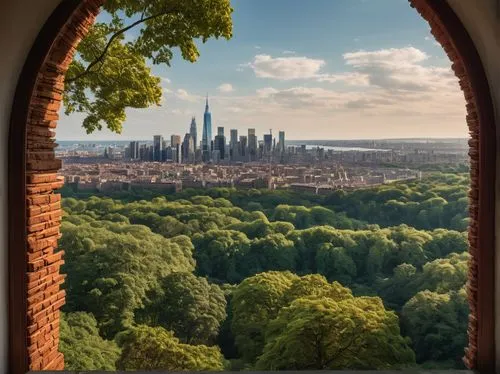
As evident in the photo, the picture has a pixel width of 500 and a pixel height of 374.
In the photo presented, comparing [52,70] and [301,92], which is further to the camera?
[301,92]

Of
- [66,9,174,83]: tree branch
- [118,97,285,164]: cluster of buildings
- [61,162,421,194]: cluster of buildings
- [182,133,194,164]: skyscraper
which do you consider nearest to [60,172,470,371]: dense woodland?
[61,162,421,194]: cluster of buildings

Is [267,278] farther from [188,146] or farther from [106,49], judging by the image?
[106,49]

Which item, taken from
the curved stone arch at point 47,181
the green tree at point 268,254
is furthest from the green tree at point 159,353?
the curved stone arch at point 47,181

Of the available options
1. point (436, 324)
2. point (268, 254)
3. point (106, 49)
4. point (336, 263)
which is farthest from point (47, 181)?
point (436, 324)

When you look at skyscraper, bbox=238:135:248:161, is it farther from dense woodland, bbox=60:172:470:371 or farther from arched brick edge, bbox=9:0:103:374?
arched brick edge, bbox=9:0:103:374

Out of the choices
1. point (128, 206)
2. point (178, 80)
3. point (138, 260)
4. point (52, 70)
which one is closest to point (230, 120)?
point (178, 80)

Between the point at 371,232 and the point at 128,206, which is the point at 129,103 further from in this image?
the point at 371,232
